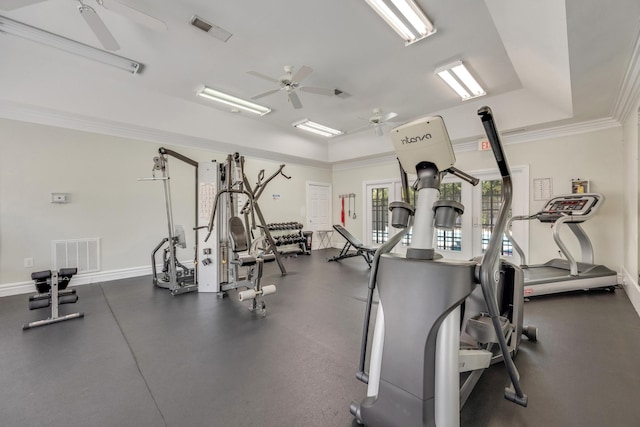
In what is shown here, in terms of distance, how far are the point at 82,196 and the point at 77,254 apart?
951mm

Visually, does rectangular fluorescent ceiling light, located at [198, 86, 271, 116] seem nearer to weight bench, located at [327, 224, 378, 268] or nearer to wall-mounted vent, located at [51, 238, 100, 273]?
weight bench, located at [327, 224, 378, 268]

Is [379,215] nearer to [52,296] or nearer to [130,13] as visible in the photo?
[130,13]

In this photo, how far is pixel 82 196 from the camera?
4.45m

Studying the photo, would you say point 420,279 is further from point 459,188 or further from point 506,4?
point 459,188

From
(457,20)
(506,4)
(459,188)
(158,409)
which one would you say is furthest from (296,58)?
(459,188)

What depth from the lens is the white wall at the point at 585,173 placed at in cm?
431

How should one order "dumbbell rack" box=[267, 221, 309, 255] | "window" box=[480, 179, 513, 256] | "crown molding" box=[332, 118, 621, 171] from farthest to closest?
1. "dumbbell rack" box=[267, 221, 309, 255]
2. "window" box=[480, 179, 513, 256]
3. "crown molding" box=[332, 118, 621, 171]

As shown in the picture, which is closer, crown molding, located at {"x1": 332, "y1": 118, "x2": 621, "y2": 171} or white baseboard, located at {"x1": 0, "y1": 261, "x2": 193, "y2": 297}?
white baseboard, located at {"x1": 0, "y1": 261, "x2": 193, "y2": 297}

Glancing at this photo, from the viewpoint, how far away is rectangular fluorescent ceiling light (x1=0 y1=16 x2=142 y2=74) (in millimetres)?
3008

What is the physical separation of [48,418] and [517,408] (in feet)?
9.14

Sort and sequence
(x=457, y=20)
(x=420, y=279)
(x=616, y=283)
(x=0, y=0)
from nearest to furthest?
1. (x=420, y=279)
2. (x=0, y=0)
3. (x=457, y=20)
4. (x=616, y=283)

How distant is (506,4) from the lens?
7.34 ft

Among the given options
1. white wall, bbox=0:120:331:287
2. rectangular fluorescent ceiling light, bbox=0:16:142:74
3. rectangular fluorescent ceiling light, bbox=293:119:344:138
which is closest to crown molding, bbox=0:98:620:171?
white wall, bbox=0:120:331:287

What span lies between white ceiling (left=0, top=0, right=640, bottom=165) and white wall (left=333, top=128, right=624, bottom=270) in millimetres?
437
